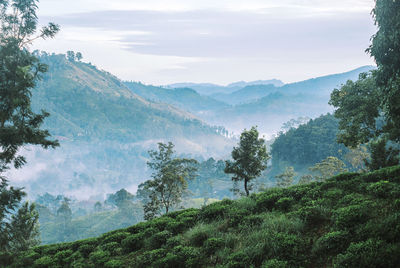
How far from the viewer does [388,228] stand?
23.6 ft

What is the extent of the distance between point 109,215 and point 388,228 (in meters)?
126

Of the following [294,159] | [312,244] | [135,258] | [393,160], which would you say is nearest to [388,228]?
[312,244]

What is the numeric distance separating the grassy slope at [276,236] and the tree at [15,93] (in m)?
6.00

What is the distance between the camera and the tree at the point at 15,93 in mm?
17000

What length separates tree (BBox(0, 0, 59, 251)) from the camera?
669 inches

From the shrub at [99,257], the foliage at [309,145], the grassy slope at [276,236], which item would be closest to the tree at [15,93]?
the grassy slope at [276,236]

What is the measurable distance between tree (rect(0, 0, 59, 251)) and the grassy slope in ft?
19.7

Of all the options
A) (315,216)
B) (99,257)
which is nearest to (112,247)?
(99,257)

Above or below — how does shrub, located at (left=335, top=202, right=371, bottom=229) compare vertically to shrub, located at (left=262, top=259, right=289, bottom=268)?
above

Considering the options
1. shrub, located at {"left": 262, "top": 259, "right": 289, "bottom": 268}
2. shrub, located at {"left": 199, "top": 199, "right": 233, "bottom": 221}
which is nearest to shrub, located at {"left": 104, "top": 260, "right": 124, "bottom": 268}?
shrub, located at {"left": 199, "top": 199, "right": 233, "bottom": 221}

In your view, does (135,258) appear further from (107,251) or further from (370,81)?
(370,81)

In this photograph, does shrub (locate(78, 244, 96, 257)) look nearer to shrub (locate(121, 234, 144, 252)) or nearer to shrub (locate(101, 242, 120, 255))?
shrub (locate(101, 242, 120, 255))

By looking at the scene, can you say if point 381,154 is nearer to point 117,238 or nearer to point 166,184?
point 166,184

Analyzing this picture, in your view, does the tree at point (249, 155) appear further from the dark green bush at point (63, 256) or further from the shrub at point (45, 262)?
the shrub at point (45, 262)
